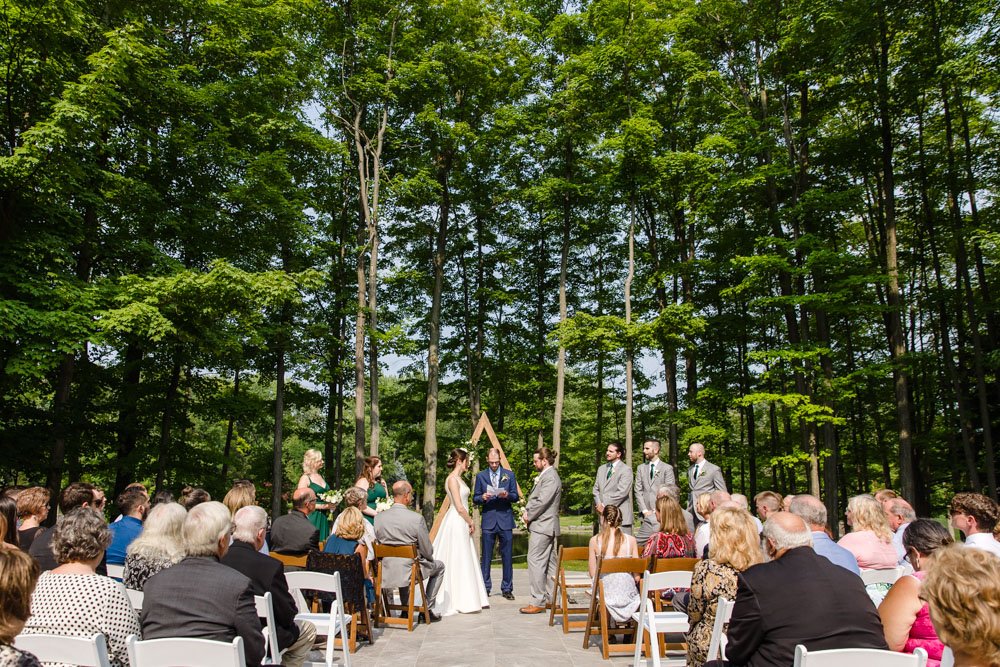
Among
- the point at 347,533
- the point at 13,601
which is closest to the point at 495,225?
the point at 347,533

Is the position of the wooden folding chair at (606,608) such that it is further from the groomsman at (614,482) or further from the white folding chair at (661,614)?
the groomsman at (614,482)

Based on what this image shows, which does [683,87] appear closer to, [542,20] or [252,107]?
[542,20]

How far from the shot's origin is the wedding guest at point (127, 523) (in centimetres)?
543

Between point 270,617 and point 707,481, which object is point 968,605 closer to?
point 270,617

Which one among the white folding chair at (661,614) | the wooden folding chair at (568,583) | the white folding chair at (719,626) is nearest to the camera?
the white folding chair at (719,626)

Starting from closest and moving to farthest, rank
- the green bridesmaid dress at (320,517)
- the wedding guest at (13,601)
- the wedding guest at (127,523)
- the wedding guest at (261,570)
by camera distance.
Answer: the wedding guest at (13,601), the wedding guest at (261,570), the wedding guest at (127,523), the green bridesmaid dress at (320,517)

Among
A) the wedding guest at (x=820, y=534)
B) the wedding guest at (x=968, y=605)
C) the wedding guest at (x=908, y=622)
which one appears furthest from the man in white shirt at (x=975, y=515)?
the wedding guest at (x=968, y=605)

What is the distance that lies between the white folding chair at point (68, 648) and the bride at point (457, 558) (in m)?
5.73

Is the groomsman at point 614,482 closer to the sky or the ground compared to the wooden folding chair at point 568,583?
closer to the sky

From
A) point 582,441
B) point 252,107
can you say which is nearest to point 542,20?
point 252,107

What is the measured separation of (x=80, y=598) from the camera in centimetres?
306

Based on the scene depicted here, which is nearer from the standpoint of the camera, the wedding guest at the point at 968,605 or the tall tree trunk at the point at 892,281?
the wedding guest at the point at 968,605

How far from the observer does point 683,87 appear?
1997 cm

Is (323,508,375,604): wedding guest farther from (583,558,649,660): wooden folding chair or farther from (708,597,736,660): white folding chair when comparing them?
(708,597,736,660): white folding chair
